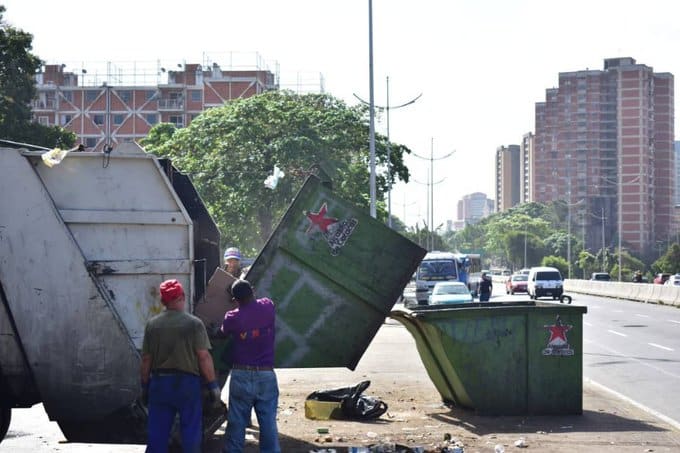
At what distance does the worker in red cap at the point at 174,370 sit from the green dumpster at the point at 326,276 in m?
2.27

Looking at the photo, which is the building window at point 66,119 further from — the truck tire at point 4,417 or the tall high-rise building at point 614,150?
the truck tire at point 4,417

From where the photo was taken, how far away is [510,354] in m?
11.1

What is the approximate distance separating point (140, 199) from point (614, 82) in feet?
506

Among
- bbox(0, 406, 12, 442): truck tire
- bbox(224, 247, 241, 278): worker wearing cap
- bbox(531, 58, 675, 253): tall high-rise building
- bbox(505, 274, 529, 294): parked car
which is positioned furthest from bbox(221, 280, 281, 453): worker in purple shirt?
bbox(531, 58, 675, 253): tall high-rise building

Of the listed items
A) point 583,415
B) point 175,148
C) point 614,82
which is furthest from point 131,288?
point 614,82

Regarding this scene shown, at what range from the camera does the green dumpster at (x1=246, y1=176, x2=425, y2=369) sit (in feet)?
31.0

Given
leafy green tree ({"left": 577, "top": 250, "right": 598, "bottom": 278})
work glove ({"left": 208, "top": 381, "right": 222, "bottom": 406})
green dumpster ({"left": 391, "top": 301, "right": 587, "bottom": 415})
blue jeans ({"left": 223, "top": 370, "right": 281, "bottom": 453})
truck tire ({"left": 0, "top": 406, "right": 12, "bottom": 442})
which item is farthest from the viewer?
leafy green tree ({"left": 577, "top": 250, "right": 598, "bottom": 278})

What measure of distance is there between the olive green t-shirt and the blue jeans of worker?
0.29 feet

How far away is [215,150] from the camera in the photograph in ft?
147

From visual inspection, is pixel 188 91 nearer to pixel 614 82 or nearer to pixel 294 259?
pixel 614 82

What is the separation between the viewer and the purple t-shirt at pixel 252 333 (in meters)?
7.68

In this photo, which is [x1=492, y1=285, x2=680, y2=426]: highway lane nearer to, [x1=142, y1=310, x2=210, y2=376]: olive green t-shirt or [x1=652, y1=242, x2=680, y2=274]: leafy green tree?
[x1=142, y1=310, x2=210, y2=376]: olive green t-shirt

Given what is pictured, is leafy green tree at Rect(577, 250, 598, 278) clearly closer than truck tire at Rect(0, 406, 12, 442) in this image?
No

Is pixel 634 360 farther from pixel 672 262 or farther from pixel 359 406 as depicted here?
pixel 672 262
